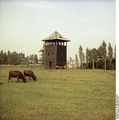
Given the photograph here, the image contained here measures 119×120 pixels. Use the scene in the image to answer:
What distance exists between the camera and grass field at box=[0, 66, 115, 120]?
282 centimetres

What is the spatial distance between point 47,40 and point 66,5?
1.17 ft

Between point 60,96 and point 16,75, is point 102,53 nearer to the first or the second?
point 60,96

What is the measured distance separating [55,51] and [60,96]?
0.41 meters

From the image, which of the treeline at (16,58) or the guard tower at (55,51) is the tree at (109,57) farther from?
the treeline at (16,58)

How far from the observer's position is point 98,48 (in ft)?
9.41

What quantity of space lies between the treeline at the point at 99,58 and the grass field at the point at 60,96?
0.06 metres

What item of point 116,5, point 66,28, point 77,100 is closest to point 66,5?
point 66,28

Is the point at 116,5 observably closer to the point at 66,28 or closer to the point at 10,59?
the point at 66,28

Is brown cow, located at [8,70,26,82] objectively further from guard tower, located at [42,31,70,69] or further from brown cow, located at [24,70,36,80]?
guard tower, located at [42,31,70,69]

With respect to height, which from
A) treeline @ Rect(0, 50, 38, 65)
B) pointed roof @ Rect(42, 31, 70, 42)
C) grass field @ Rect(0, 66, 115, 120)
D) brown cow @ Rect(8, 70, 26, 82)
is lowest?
grass field @ Rect(0, 66, 115, 120)

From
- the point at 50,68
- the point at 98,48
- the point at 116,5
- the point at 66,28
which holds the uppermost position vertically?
the point at 116,5

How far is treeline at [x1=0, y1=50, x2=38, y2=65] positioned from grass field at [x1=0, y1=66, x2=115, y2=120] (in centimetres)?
5

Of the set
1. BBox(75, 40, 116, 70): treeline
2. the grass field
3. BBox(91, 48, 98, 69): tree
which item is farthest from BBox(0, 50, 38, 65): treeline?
BBox(91, 48, 98, 69): tree

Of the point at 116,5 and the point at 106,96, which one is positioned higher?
the point at 116,5
